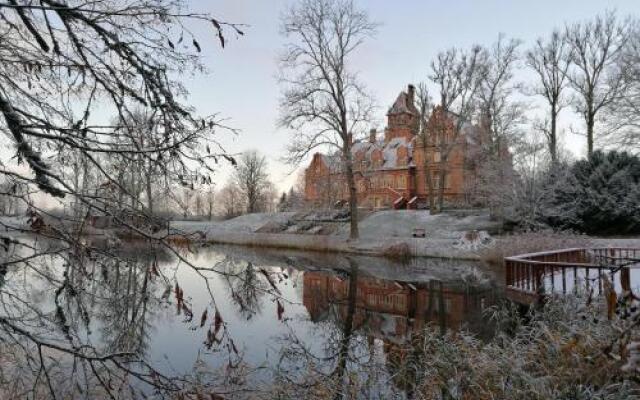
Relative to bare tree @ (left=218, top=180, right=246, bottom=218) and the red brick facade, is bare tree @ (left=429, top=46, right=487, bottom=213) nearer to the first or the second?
the red brick facade

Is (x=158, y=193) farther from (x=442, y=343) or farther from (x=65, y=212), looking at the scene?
(x=442, y=343)

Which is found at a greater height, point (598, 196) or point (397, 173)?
point (397, 173)

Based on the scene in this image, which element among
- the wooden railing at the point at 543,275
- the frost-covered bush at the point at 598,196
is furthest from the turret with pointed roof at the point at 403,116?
the wooden railing at the point at 543,275

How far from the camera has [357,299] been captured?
13453mm

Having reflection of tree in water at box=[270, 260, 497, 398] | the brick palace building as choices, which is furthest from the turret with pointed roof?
reflection of tree in water at box=[270, 260, 497, 398]

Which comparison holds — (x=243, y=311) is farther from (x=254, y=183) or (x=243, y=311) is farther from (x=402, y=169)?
(x=254, y=183)

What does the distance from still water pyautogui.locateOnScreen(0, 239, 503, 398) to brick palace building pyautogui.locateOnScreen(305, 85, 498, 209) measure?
16820mm

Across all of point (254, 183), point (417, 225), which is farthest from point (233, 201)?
point (417, 225)

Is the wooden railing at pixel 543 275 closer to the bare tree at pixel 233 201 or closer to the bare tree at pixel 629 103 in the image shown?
the bare tree at pixel 629 103

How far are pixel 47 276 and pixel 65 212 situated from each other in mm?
446

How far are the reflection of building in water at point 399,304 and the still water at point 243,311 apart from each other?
3 centimetres

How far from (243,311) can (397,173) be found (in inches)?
1705

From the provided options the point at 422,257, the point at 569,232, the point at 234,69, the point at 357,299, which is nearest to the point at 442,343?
the point at 234,69

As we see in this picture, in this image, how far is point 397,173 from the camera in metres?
45.2
